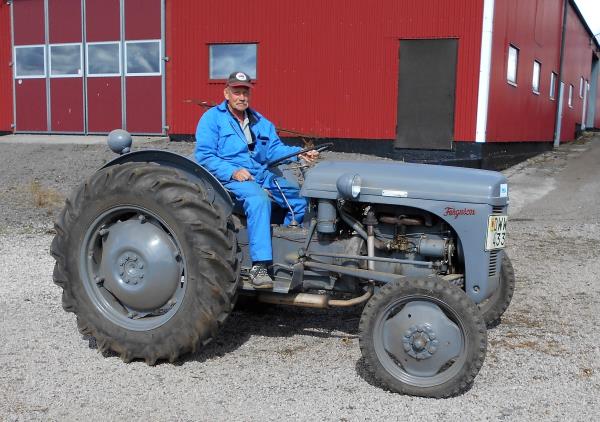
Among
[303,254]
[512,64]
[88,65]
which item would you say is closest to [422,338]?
[303,254]

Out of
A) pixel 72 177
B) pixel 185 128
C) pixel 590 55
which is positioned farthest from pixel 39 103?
pixel 590 55

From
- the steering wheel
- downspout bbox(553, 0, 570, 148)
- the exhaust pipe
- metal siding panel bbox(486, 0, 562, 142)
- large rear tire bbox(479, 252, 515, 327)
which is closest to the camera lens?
the exhaust pipe

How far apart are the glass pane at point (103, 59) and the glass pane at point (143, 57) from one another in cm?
42

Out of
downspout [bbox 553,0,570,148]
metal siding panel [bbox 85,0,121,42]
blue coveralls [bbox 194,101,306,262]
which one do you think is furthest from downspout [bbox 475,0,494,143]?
blue coveralls [bbox 194,101,306,262]

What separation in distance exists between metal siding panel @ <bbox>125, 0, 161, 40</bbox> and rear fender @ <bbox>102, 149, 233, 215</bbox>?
13960 millimetres

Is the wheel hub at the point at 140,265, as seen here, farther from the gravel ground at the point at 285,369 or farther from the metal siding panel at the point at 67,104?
the metal siding panel at the point at 67,104

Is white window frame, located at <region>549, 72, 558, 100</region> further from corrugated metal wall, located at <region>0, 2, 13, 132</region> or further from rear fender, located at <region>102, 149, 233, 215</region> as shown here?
rear fender, located at <region>102, 149, 233, 215</region>

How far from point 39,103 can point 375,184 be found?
1758 cm

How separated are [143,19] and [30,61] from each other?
4.24 m

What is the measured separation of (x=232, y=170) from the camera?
169 inches

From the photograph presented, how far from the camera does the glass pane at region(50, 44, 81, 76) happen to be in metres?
18.5

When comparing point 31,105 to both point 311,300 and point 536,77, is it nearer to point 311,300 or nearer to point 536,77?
point 536,77

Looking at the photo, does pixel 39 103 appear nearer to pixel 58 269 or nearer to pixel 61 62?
pixel 61 62

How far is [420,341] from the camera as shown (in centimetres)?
359
